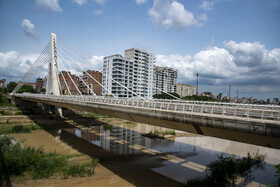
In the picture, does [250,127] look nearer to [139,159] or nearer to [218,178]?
[218,178]

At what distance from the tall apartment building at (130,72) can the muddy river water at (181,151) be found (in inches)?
1705

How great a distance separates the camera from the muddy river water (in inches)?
647

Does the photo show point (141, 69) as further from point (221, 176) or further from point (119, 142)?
point (221, 176)

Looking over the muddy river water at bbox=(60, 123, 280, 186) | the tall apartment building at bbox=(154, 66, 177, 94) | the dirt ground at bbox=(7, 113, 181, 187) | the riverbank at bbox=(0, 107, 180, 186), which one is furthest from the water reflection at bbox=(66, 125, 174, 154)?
the tall apartment building at bbox=(154, 66, 177, 94)

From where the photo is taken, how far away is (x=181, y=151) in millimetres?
22766

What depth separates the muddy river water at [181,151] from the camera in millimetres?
16439

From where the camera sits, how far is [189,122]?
10828 millimetres

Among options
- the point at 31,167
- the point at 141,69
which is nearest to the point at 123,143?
the point at 31,167

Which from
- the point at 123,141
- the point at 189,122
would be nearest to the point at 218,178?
the point at 189,122

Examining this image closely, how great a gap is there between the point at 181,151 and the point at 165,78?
3782 inches

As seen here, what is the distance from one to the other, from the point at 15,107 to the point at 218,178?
53742 mm

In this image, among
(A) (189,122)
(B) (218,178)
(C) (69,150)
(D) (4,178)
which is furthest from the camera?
(C) (69,150)

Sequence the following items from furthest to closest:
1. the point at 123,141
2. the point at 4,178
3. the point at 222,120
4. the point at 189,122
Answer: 1. the point at 123,141
2. the point at 4,178
3. the point at 189,122
4. the point at 222,120

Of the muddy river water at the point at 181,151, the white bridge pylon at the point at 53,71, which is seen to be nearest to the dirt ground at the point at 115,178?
the muddy river water at the point at 181,151
